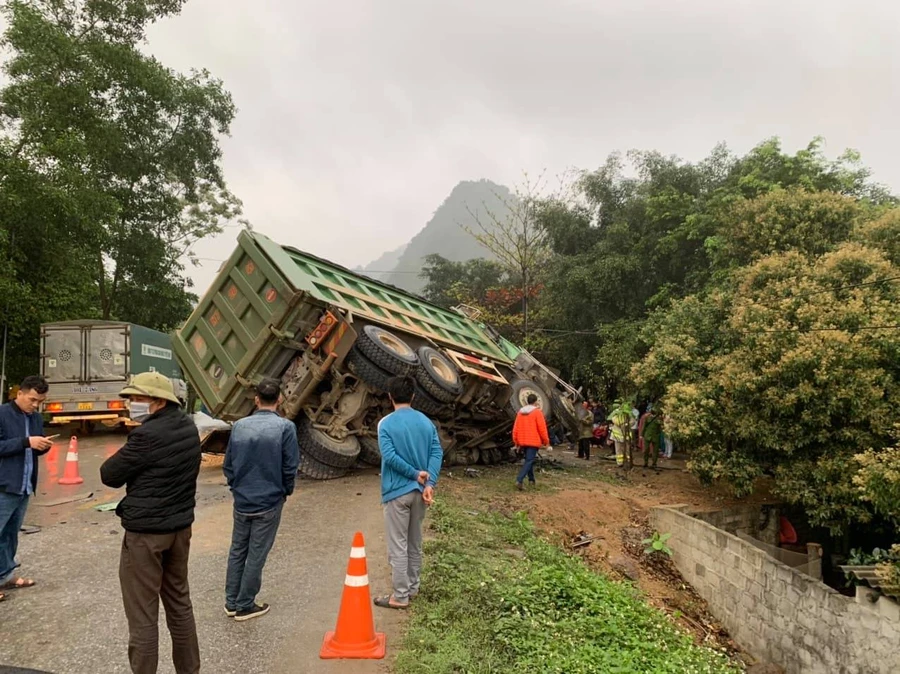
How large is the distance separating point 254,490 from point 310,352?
439 cm

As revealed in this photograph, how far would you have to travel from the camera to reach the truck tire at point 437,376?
8164 mm

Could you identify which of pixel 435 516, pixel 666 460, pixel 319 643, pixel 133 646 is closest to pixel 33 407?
pixel 133 646

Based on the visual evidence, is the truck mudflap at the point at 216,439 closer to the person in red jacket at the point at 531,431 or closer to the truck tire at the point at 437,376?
the truck tire at the point at 437,376

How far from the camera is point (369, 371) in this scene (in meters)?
7.82

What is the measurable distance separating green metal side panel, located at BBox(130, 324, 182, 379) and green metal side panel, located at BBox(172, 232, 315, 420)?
585 cm

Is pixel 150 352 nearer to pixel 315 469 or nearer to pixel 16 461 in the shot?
pixel 315 469

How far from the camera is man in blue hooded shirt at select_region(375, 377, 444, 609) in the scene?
3.90 metres

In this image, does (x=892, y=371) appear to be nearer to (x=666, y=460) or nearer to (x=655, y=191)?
(x=666, y=460)

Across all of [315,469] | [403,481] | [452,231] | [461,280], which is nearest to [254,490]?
[403,481]

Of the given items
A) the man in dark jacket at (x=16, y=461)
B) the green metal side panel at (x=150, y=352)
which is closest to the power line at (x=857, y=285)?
the man in dark jacket at (x=16, y=461)

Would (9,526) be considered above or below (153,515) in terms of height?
below

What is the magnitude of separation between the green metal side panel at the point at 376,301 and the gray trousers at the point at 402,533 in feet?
14.5

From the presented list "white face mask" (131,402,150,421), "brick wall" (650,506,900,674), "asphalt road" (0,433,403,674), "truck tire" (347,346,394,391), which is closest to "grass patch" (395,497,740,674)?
"asphalt road" (0,433,403,674)

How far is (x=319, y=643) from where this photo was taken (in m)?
3.49
